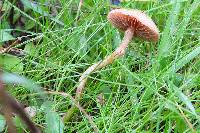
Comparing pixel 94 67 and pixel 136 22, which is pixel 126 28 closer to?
pixel 136 22

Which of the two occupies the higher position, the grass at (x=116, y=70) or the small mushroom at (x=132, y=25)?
the small mushroom at (x=132, y=25)

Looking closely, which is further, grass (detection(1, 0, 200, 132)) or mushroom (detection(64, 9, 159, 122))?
mushroom (detection(64, 9, 159, 122))

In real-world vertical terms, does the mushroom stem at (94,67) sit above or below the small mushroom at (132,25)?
below

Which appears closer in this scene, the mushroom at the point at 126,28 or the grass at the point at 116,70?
the grass at the point at 116,70

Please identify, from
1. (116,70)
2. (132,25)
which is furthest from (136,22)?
(116,70)

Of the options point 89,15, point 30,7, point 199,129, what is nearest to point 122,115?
point 199,129

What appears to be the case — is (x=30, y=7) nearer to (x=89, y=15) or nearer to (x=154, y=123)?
(x=89, y=15)

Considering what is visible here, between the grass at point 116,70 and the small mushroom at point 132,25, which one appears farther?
the small mushroom at point 132,25
